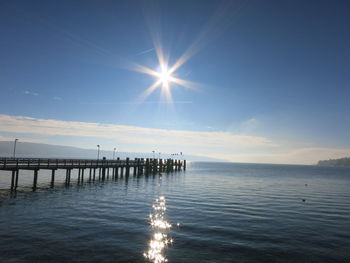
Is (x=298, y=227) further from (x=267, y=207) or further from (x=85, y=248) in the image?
→ (x=85, y=248)

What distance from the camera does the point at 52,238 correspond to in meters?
15.4

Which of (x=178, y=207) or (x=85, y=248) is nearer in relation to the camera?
(x=85, y=248)

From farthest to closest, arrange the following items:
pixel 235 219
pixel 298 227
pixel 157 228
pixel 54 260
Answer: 1. pixel 235 219
2. pixel 298 227
3. pixel 157 228
4. pixel 54 260

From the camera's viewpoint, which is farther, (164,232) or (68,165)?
(68,165)

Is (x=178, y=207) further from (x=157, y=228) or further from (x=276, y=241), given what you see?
(x=276, y=241)

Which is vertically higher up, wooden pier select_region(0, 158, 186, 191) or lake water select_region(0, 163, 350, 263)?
wooden pier select_region(0, 158, 186, 191)

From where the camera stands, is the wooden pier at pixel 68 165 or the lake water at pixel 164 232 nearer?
the lake water at pixel 164 232

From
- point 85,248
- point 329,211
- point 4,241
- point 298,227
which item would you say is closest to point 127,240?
point 85,248

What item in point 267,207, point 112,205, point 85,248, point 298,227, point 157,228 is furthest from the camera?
point 267,207

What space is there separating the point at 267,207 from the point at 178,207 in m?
9.86

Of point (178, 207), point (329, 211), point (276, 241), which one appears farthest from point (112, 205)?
point (329, 211)

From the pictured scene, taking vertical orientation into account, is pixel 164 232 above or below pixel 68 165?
below

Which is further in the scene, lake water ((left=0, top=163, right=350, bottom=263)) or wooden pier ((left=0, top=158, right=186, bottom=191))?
wooden pier ((left=0, top=158, right=186, bottom=191))

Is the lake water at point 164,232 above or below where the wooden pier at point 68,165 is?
below
